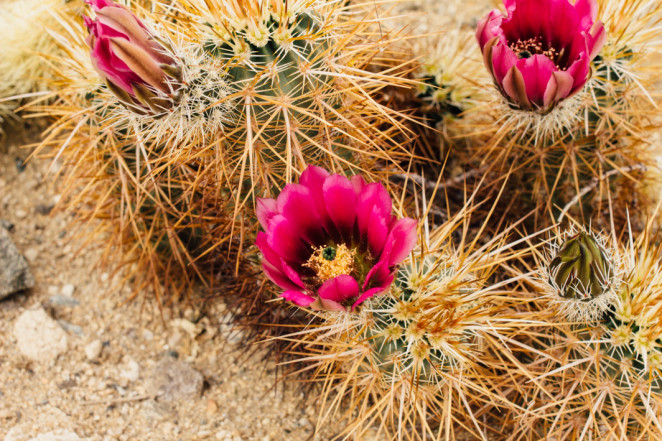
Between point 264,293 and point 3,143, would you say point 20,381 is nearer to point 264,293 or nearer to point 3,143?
point 264,293

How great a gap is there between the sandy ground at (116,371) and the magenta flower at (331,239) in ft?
1.86

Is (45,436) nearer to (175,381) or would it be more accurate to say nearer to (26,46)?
(175,381)

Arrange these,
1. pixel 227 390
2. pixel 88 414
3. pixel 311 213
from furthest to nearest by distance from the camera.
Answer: pixel 227 390
pixel 88 414
pixel 311 213

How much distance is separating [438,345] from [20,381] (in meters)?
1.26

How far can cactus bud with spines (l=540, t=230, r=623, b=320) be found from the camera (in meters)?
1.34

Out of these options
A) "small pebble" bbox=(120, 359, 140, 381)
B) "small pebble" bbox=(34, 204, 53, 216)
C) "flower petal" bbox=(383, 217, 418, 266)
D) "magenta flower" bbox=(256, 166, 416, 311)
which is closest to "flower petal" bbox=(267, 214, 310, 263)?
"magenta flower" bbox=(256, 166, 416, 311)

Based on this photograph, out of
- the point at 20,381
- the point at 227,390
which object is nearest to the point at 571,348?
the point at 227,390

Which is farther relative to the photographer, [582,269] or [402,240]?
[582,269]

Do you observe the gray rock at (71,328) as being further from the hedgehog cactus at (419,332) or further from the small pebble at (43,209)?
the hedgehog cactus at (419,332)

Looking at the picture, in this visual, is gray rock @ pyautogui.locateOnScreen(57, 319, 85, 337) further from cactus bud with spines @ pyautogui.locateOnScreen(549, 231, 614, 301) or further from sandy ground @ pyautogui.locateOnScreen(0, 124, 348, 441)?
cactus bud with spines @ pyautogui.locateOnScreen(549, 231, 614, 301)

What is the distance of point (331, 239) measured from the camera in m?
1.37

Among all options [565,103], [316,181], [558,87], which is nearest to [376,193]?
[316,181]

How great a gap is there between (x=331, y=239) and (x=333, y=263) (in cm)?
6

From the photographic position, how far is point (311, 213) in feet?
4.34
